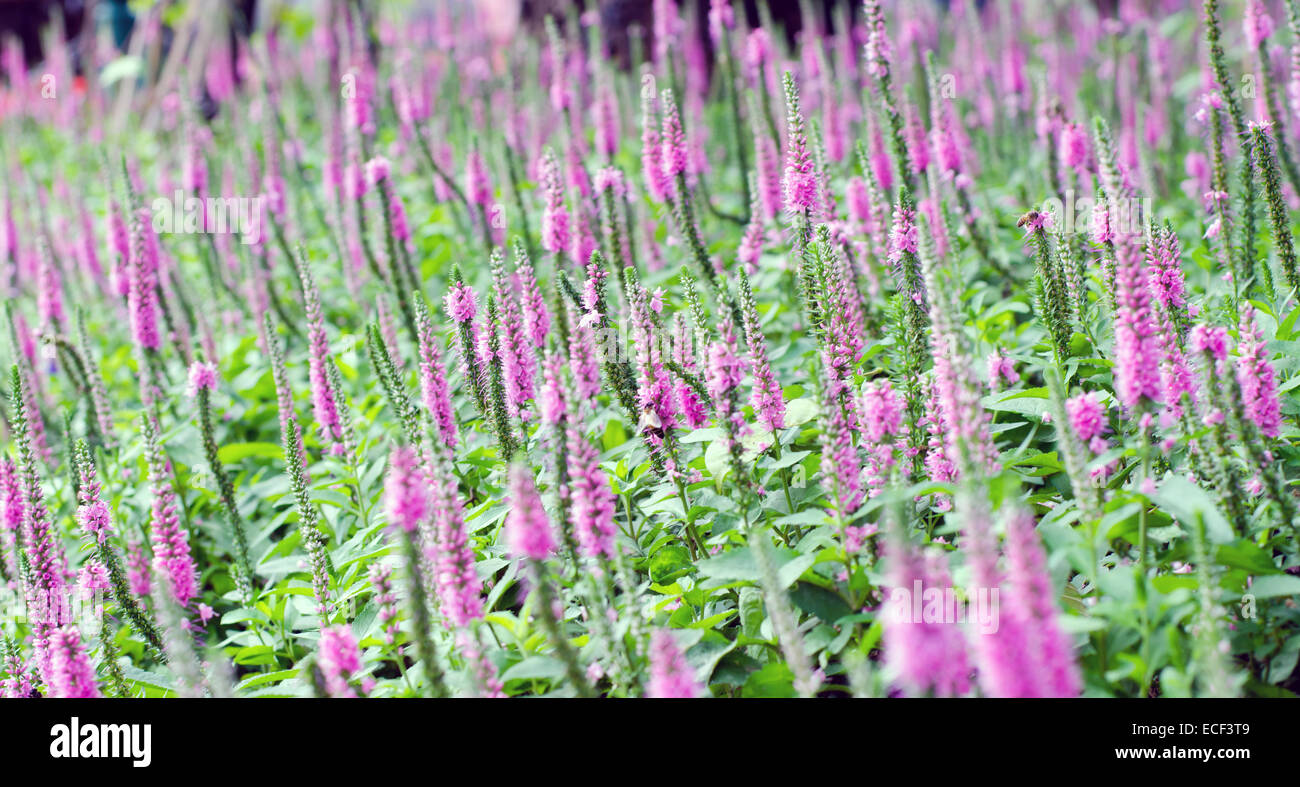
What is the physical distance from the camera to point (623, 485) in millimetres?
3406

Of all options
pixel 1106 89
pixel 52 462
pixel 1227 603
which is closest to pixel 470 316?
pixel 1227 603

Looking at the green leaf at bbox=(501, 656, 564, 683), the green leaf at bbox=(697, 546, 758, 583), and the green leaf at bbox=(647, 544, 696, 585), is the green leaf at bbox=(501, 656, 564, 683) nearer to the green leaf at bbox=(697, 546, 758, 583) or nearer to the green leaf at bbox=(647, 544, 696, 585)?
the green leaf at bbox=(697, 546, 758, 583)

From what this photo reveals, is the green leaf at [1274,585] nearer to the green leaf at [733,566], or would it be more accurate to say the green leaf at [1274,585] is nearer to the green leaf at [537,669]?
the green leaf at [733,566]

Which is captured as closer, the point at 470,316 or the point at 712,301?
the point at 470,316

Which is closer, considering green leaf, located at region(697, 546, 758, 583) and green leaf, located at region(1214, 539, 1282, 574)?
green leaf, located at region(1214, 539, 1282, 574)

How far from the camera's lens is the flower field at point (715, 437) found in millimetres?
2426

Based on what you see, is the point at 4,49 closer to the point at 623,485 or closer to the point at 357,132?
the point at 357,132

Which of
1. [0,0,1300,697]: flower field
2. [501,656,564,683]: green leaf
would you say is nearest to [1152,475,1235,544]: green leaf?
[0,0,1300,697]: flower field

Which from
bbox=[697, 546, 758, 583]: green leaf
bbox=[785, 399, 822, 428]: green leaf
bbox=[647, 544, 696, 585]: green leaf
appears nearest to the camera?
bbox=[697, 546, 758, 583]: green leaf

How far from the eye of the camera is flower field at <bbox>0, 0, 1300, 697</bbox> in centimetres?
243

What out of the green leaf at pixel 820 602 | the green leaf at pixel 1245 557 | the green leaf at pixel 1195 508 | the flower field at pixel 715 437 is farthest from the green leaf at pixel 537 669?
the green leaf at pixel 1245 557

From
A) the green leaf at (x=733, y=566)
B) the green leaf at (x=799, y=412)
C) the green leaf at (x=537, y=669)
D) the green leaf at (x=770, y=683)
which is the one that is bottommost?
the green leaf at (x=770, y=683)

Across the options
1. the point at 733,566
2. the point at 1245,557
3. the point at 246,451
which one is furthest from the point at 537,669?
the point at 246,451
